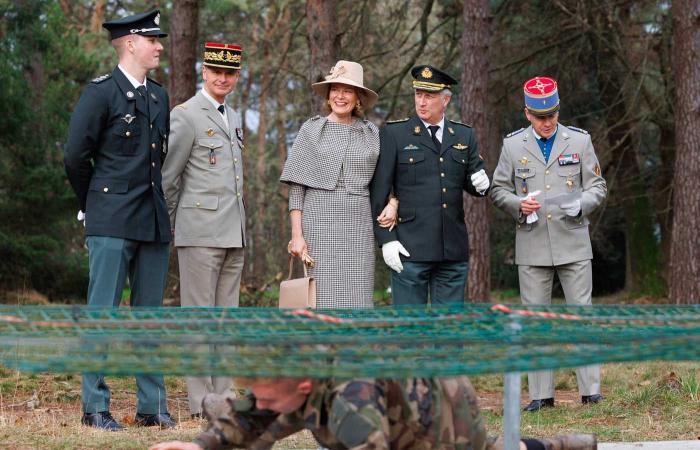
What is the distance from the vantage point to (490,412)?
6.71 meters

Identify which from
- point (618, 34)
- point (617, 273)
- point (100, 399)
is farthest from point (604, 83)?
point (100, 399)

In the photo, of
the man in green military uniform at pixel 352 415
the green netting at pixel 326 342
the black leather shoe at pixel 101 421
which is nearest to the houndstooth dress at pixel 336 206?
the black leather shoe at pixel 101 421

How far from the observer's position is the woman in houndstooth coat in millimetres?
6000

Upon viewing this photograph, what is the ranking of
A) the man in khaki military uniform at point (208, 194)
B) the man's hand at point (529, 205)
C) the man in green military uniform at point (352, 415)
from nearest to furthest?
the man in green military uniform at point (352, 415)
the man in khaki military uniform at point (208, 194)
the man's hand at point (529, 205)

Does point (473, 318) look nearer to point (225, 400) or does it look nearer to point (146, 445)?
point (225, 400)

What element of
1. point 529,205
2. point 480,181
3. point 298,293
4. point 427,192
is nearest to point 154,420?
point 298,293

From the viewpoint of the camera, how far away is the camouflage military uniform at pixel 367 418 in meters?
3.08

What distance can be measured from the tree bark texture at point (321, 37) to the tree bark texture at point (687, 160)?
382 cm

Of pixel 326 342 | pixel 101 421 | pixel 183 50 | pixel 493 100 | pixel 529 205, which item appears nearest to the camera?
pixel 326 342

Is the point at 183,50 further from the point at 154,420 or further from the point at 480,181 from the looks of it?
the point at 154,420

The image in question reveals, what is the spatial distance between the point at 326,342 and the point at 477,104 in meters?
8.76

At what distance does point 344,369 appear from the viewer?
280 centimetres

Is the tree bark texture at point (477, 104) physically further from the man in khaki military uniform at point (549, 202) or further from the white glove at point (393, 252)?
the white glove at point (393, 252)

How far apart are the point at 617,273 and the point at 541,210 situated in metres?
17.6
